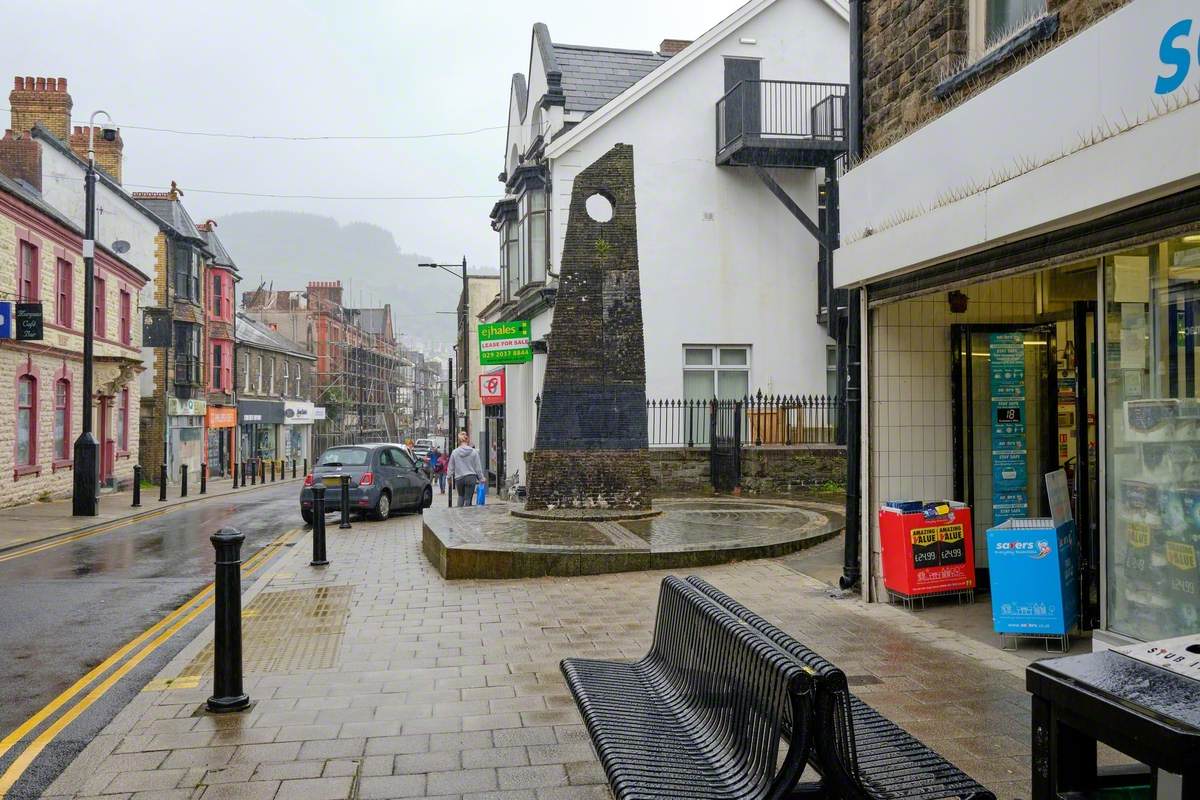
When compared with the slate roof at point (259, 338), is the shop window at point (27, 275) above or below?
below

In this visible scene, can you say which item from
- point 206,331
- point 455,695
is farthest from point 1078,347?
point 206,331

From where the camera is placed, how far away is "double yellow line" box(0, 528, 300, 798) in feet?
17.7

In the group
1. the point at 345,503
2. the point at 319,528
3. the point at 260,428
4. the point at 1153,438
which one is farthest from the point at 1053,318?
the point at 260,428

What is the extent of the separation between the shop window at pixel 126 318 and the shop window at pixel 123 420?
1.84 m

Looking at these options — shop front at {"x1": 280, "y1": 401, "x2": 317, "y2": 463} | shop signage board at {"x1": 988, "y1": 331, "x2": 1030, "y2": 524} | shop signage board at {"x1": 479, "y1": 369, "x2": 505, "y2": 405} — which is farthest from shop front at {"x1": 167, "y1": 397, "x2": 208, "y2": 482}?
shop signage board at {"x1": 988, "y1": 331, "x2": 1030, "y2": 524}

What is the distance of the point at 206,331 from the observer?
1793 inches

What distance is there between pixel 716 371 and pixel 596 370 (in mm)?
8734

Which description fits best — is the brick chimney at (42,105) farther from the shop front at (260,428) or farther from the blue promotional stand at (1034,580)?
the blue promotional stand at (1034,580)

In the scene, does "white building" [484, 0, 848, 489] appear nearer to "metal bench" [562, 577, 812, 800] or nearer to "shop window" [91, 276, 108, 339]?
"shop window" [91, 276, 108, 339]

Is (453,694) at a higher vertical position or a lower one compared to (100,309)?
lower

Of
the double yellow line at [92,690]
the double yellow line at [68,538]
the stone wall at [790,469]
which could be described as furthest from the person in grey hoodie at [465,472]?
the double yellow line at [92,690]

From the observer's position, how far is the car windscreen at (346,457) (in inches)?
811

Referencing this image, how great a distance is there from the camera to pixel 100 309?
30.8 m

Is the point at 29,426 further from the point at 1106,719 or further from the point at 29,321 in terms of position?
the point at 1106,719
